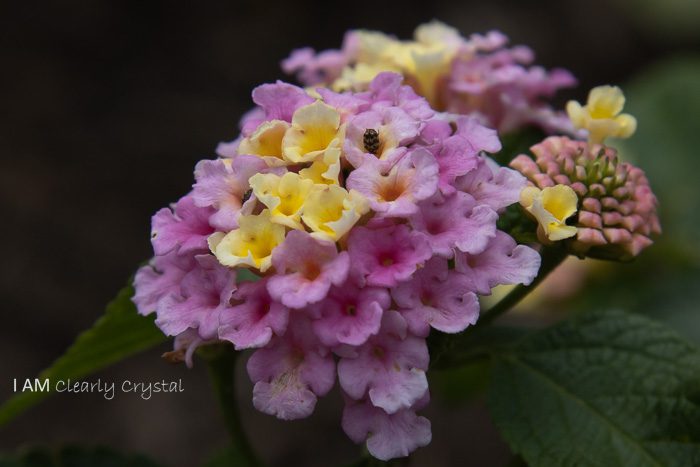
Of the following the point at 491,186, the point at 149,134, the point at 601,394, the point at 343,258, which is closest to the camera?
the point at 343,258

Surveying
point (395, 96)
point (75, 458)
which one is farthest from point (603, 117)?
point (75, 458)

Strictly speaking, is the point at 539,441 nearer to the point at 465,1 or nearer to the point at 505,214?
the point at 505,214

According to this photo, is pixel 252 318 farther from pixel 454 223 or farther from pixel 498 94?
pixel 498 94

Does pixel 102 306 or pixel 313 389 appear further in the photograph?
pixel 102 306

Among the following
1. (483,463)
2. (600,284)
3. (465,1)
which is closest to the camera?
(600,284)

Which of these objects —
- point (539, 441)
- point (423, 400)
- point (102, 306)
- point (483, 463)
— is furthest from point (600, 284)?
point (102, 306)

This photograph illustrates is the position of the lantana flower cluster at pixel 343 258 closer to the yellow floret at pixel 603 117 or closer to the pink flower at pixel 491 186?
the pink flower at pixel 491 186

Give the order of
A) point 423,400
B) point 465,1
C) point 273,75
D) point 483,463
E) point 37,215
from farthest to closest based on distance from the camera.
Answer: point 465,1, point 273,75, point 37,215, point 483,463, point 423,400

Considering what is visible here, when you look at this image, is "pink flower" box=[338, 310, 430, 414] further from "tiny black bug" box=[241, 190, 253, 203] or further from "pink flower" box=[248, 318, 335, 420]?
"tiny black bug" box=[241, 190, 253, 203]
